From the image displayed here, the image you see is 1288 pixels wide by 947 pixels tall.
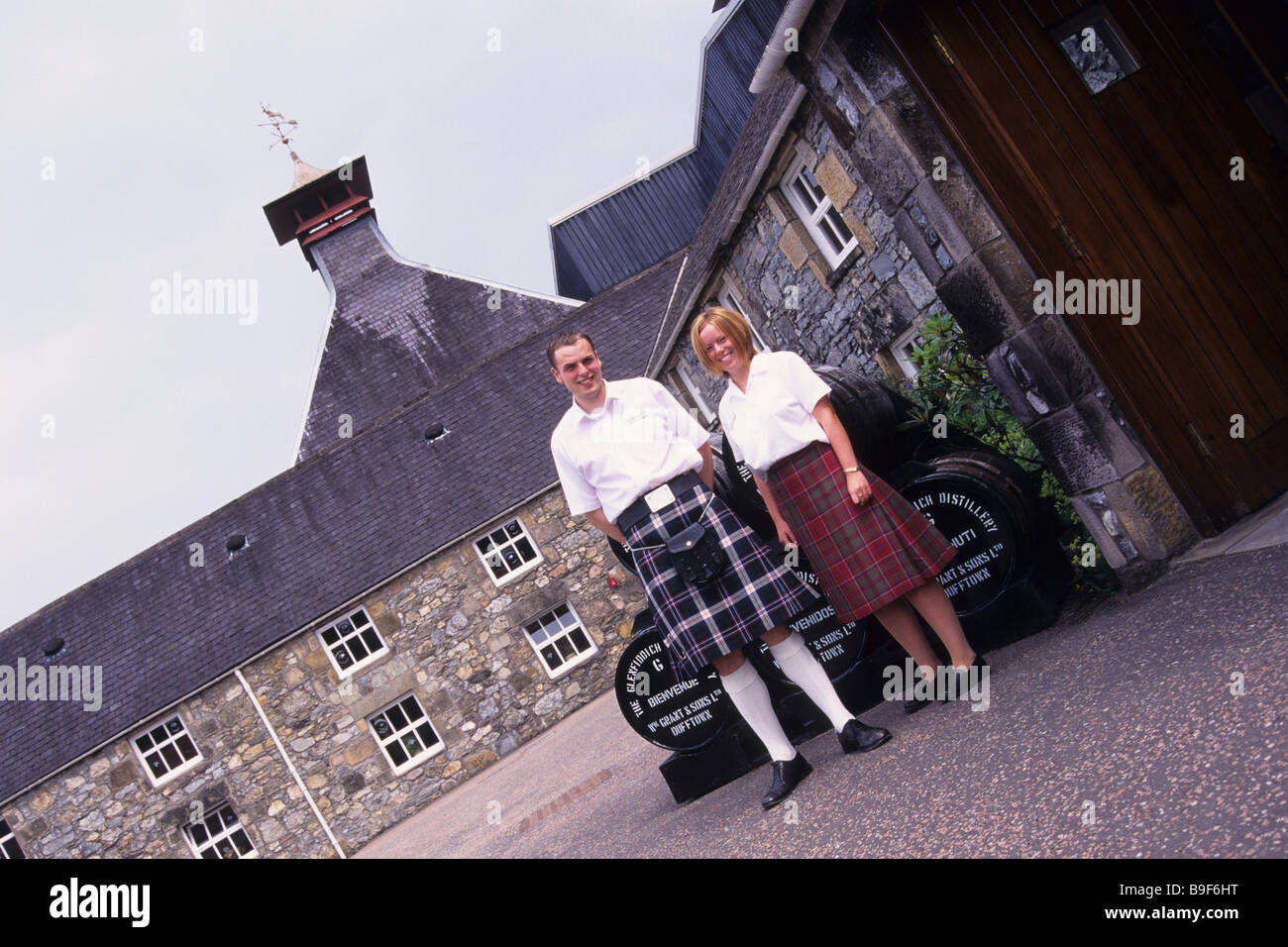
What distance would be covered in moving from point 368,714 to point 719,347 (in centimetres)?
1486

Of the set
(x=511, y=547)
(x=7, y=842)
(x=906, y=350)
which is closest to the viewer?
(x=906, y=350)

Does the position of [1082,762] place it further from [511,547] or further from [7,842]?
[7,842]

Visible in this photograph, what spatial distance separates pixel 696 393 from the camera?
48.4 ft

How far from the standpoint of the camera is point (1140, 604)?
14.5 feet

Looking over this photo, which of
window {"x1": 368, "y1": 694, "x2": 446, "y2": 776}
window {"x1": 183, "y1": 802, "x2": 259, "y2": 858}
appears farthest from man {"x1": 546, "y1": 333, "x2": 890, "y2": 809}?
window {"x1": 183, "y1": 802, "x2": 259, "y2": 858}

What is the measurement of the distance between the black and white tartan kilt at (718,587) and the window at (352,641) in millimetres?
14534

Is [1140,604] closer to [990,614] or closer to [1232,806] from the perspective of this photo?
[990,614]

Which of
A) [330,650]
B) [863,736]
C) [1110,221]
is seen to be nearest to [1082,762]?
[863,736]

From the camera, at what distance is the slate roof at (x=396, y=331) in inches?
1044

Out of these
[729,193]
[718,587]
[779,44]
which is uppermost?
[729,193]

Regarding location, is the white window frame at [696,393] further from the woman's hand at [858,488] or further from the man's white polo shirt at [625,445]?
the woman's hand at [858,488]

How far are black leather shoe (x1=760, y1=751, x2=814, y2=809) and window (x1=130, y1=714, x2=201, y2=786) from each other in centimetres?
1578

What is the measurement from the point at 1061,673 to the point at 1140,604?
623 millimetres

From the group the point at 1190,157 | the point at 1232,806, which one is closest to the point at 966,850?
the point at 1232,806
